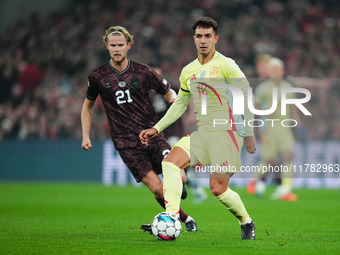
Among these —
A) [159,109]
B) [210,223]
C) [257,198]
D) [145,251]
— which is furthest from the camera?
[257,198]

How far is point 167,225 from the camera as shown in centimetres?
647

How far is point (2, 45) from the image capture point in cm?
2227

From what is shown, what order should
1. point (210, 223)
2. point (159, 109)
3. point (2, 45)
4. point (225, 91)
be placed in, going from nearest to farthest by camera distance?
1. point (225, 91)
2. point (210, 223)
3. point (159, 109)
4. point (2, 45)

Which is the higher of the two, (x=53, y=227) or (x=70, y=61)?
(x=70, y=61)

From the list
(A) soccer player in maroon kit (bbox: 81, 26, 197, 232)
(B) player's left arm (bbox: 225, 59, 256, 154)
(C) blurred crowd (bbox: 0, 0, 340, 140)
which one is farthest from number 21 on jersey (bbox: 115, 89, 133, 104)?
(C) blurred crowd (bbox: 0, 0, 340, 140)

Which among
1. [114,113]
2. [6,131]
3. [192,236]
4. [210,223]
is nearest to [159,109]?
[210,223]

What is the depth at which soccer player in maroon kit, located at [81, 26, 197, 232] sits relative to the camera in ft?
25.1

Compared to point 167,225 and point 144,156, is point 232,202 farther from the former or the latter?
point 144,156

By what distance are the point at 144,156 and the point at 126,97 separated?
0.69 m

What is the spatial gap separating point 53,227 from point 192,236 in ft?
6.28

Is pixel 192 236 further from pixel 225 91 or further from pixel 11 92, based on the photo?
pixel 11 92

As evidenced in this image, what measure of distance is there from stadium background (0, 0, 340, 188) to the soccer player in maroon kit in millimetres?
10169

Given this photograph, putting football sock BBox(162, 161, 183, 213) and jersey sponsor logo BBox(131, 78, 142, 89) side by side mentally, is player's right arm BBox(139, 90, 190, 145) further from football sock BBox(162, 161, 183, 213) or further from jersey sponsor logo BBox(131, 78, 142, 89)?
jersey sponsor logo BBox(131, 78, 142, 89)

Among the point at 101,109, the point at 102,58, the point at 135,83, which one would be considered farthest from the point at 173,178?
the point at 102,58
